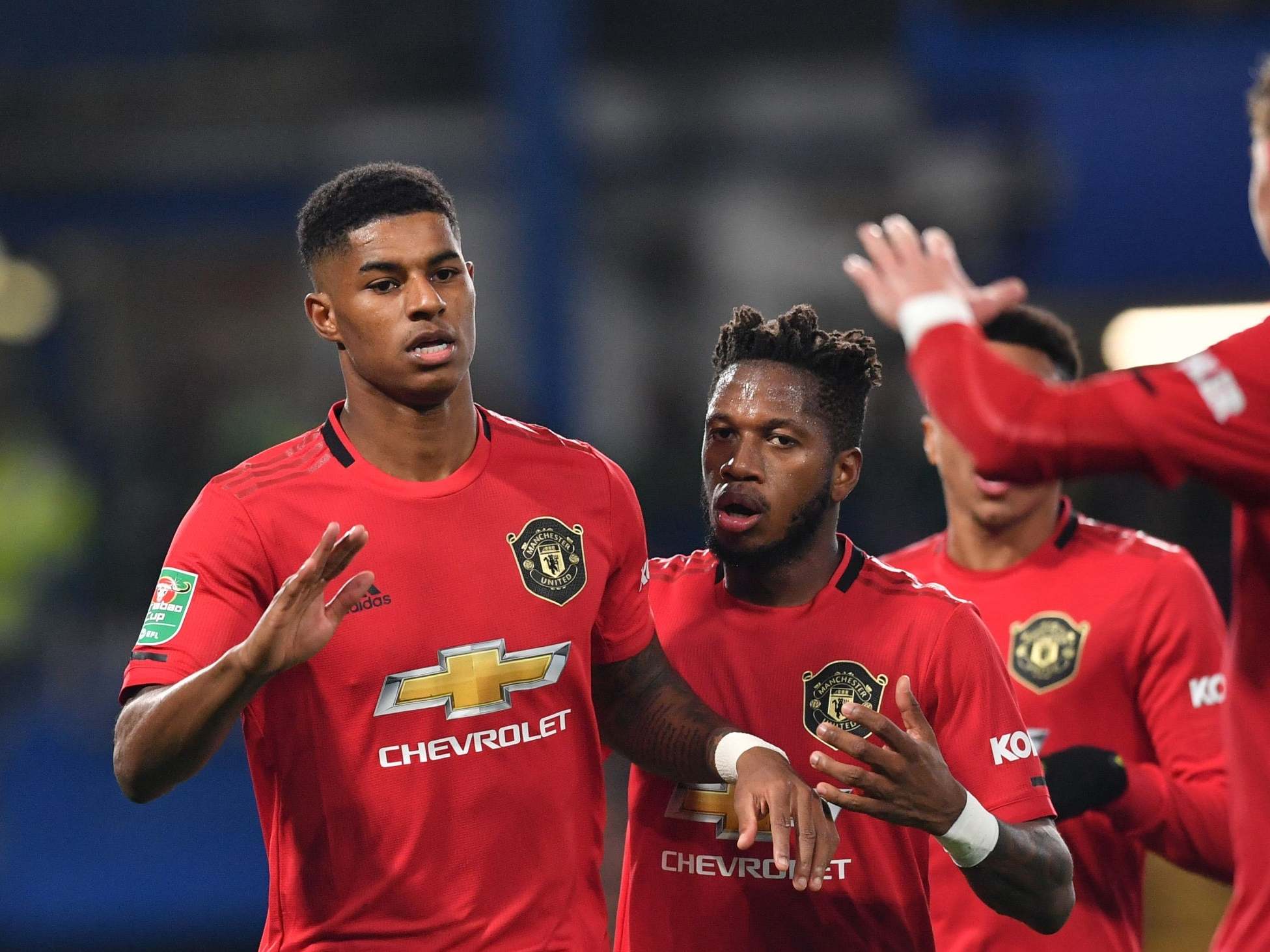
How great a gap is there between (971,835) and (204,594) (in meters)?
1.48

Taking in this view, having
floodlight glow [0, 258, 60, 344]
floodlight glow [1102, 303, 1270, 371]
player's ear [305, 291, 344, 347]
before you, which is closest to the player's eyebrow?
player's ear [305, 291, 344, 347]

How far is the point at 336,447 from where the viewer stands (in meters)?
3.33

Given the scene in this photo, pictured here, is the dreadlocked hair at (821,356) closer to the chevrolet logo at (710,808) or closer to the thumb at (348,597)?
the chevrolet logo at (710,808)

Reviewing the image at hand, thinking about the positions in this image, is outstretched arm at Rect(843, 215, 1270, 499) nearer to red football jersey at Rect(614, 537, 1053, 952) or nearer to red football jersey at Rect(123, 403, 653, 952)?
red football jersey at Rect(614, 537, 1053, 952)

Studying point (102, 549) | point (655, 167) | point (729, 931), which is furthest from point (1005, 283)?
point (655, 167)

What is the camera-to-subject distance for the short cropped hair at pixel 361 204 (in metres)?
3.29

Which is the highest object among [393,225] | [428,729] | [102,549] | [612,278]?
[612,278]

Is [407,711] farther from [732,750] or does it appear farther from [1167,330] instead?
[1167,330]

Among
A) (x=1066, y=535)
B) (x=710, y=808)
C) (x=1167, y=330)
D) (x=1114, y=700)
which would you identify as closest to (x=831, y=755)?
(x=710, y=808)

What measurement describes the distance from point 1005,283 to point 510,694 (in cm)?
123

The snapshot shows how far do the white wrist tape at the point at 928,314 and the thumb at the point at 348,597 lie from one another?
98cm

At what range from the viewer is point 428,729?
10.4 feet

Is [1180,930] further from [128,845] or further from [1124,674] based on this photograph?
[128,845]

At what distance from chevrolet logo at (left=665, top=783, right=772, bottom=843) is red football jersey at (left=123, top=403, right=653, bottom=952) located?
276 mm
